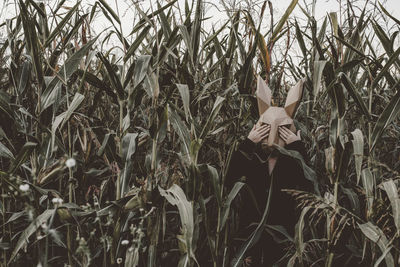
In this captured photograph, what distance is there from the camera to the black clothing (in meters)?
1.22

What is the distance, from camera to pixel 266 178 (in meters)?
1.23

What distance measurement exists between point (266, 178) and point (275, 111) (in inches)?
8.8

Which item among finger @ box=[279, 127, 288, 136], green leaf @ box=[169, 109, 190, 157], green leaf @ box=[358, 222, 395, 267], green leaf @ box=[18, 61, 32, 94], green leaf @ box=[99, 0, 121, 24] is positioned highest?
green leaf @ box=[99, 0, 121, 24]

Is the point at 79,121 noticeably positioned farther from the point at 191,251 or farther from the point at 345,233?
the point at 345,233

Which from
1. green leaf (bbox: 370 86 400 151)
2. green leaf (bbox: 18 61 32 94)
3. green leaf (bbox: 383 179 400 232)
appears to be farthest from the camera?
green leaf (bbox: 18 61 32 94)

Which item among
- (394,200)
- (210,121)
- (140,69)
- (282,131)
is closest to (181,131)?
(210,121)

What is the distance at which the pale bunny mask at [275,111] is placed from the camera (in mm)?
1164

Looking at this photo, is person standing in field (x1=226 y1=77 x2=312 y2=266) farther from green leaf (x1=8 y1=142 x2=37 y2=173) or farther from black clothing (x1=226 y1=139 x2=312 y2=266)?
green leaf (x1=8 y1=142 x2=37 y2=173)

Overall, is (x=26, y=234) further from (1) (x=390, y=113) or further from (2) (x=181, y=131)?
(1) (x=390, y=113)

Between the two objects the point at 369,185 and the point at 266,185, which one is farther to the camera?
the point at 266,185

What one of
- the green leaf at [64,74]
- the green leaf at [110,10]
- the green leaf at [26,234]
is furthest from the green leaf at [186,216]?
the green leaf at [110,10]

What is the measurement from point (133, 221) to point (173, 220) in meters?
0.18

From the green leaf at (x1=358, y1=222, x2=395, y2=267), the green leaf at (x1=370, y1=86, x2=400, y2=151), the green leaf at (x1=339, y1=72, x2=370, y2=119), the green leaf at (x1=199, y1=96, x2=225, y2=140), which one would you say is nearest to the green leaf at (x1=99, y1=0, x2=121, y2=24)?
the green leaf at (x1=199, y1=96, x2=225, y2=140)

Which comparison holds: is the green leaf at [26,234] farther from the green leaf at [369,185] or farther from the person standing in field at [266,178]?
the green leaf at [369,185]
